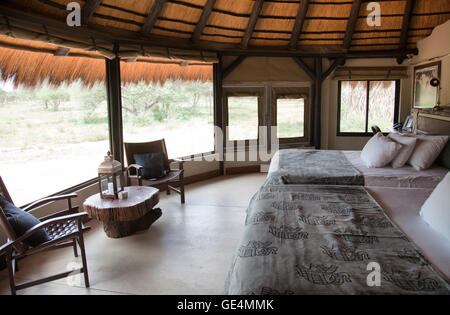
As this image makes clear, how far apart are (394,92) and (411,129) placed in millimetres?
1594

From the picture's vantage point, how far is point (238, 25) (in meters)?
5.98

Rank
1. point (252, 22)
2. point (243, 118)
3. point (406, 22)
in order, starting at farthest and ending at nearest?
1. point (243, 118)
2. point (406, 22)
3. point (252, 22)

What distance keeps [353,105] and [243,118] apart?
7.76ft

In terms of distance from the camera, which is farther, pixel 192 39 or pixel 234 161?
pixel 234 161

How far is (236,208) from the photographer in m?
4.68

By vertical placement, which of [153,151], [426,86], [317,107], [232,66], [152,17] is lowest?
[153,151]

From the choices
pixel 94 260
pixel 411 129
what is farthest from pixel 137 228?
pixel 411 129

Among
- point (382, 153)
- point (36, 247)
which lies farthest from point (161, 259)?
point (382, 153)

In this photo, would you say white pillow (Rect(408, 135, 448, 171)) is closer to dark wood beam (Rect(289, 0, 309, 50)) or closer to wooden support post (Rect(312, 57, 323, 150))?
dark wood beam (Rect(289, 0, 309, 50))

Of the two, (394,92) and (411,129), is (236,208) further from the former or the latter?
(394,92)

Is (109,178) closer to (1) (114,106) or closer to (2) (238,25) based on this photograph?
(1) (114,106)

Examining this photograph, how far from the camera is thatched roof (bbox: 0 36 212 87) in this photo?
350 cm

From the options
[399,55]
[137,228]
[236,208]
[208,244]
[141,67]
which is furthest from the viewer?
[399,55]
